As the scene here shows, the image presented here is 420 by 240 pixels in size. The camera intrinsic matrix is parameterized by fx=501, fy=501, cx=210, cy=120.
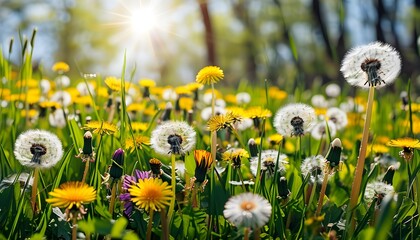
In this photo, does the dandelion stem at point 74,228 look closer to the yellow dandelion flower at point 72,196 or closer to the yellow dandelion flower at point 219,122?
the yellow dandelion flower at point 72,196

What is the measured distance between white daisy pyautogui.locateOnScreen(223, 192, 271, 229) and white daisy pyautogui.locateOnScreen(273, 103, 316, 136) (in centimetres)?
52

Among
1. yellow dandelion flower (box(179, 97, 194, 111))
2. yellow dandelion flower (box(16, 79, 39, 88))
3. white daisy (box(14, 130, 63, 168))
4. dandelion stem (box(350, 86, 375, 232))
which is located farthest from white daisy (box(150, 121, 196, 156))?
yellow dandelion flower (box(179, 97, 194, 111))

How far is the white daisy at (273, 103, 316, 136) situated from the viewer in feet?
4.20

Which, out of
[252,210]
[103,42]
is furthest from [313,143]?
[103,42]

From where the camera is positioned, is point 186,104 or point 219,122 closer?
point 219,122

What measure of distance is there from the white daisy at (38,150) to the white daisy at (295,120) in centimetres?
58

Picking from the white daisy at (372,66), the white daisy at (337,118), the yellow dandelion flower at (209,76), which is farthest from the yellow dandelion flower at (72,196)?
the white daisy at (337,118)

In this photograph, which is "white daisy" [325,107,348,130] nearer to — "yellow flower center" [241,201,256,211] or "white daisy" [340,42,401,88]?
"white daisy" [340,42,401,88]

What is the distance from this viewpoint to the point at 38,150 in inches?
40.4

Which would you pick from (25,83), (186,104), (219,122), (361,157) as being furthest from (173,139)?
(186,104)

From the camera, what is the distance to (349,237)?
102 cm

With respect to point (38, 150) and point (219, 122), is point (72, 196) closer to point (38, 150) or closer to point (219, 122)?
point (38, 150)

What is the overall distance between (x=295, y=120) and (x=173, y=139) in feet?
1.34

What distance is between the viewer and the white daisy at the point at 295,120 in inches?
50.4
